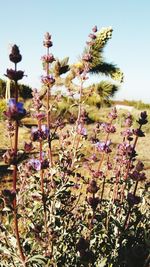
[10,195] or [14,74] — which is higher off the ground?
[14,74]

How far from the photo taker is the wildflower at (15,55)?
1647mm

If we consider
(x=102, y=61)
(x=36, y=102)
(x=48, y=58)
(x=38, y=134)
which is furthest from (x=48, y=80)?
(x=102, y=61)

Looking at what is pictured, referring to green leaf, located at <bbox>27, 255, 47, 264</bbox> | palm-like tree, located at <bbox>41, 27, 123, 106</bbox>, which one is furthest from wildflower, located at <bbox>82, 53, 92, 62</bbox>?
palm-like tree, located at <bbox>41, 27, 123, 106</bbox>

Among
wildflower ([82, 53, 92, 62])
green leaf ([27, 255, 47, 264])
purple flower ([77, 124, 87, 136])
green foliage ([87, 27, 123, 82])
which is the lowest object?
green leaf ([27, 255, 47, 264])

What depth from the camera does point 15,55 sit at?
1654mm

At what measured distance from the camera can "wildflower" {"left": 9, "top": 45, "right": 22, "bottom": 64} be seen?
1.65 m

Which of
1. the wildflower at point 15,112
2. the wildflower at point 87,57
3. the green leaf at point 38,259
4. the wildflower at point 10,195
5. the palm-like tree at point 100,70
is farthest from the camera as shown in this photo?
the palm-like tree at point 100,70

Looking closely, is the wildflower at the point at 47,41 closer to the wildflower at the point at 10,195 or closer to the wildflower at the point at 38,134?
the wildflower at the point at 38,134

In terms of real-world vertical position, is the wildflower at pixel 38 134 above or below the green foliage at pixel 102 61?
below

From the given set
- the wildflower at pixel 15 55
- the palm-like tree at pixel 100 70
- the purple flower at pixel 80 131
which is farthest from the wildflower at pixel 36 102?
the palm-like tree at pixel 100 70

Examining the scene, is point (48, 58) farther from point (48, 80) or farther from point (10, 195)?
point (10, 195)

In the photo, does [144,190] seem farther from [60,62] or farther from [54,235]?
[60,62]

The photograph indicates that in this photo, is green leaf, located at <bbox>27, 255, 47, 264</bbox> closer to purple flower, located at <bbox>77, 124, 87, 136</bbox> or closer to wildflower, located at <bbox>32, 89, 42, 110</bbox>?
wildflower, located at <bbox>32, 89, 42, 110</bbox>

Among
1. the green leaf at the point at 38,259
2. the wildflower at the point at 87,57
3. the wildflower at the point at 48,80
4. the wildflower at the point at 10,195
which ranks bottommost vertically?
the green leaf at the point at 38,259
